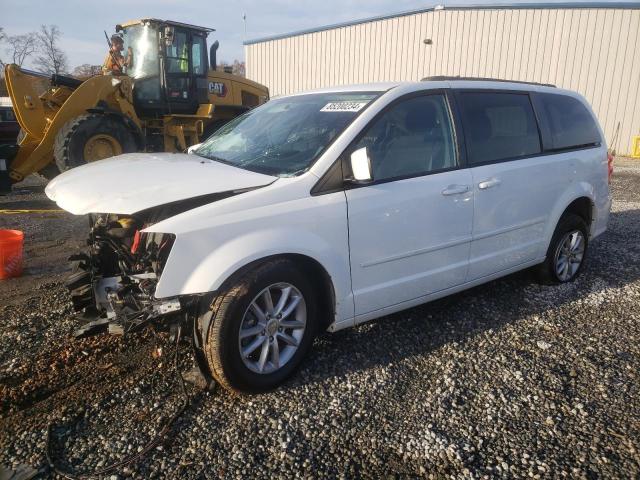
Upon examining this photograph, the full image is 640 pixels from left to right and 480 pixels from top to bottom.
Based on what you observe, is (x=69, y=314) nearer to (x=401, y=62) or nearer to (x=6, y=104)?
(x=6, y=104)

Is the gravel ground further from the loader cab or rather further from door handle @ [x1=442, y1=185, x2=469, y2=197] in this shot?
the loader cab

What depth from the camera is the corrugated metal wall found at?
52.4 feet

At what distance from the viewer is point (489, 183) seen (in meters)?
3.54

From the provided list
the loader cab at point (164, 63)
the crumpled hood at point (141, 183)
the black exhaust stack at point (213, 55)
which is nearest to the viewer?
the crumpled hood at point (141, 183)

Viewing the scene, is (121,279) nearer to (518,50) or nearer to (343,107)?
(343,107)

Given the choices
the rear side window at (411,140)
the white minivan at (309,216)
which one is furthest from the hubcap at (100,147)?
the rear side window at (411,140)

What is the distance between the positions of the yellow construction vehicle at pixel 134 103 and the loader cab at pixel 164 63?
19 mm

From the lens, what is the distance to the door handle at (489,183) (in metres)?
3.48

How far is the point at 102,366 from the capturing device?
2986mm

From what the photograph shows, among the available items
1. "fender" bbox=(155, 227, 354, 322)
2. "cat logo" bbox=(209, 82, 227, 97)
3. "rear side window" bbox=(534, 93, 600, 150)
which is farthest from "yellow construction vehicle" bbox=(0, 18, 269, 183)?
"rear side window" bbox=(534, 93, 600, 150)

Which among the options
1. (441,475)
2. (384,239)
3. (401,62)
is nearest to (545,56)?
(401,62)

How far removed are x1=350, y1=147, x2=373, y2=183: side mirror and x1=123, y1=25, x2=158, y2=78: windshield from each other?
833 centimetres

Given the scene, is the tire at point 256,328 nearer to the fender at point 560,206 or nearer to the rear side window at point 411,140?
the rear side window at point 411,140

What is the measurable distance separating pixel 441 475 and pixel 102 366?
212cm
